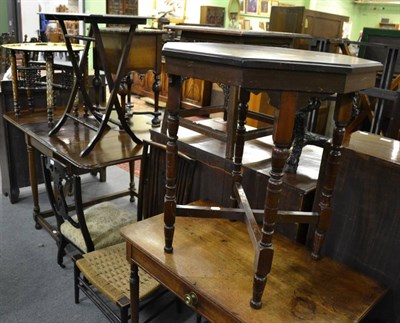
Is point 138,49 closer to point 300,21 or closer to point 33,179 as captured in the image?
point 33,179

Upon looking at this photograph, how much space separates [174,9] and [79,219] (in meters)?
5.78

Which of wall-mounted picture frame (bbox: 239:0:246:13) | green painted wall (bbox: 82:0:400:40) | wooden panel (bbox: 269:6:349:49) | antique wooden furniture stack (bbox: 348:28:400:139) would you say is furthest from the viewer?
green painted wall (bbox: 82:0:400:40)

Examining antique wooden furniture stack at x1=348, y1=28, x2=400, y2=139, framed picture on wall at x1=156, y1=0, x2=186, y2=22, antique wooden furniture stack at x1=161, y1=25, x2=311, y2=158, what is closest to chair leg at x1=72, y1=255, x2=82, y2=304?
antique wooden furniture stack at x1=161, y1=25, x2=311, y2=158

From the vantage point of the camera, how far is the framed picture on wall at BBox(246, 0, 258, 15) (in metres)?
6.93

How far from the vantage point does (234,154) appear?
5.35 ft

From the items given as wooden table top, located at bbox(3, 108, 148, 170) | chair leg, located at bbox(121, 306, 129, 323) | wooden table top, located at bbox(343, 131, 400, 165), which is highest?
wooden table top, located at bbox(343, 131, 400, 165)

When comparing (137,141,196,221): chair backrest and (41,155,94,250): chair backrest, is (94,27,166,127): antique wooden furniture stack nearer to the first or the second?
(137,141,196,221): chair backrest

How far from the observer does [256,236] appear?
112 centimetres

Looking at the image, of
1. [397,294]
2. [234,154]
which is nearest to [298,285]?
[397,294]

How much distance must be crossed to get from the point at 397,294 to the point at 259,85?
816 mm

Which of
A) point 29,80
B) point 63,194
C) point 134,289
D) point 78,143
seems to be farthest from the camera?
point 29,80

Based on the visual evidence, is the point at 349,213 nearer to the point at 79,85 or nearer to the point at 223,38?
the point at 223,38

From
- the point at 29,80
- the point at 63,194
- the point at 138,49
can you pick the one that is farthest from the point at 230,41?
the point at 29,80

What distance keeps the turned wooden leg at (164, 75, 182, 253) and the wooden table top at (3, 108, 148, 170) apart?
873 mm
